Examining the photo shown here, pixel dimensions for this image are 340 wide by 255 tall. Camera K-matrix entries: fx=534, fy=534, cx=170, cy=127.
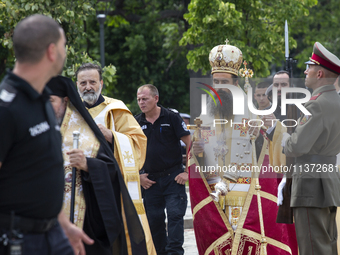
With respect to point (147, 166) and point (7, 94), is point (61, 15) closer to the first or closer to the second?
point (147, 166)

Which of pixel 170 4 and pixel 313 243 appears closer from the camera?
pixel 313 243

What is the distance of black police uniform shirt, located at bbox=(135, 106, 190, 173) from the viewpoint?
6.46 meters

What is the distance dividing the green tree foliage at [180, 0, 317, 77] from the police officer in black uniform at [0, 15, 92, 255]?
8532 mm

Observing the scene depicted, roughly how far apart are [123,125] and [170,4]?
49.7 ft

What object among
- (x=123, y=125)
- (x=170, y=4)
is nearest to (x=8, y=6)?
(x=123, y=125)

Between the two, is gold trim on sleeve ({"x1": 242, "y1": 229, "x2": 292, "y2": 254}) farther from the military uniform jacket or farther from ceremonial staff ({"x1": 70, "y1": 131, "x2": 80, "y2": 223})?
ceremonial staff ({"x1": 70, "y1": 131, "x2": 80, "y2": 223})

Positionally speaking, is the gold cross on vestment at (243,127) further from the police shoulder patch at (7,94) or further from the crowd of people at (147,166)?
the police shoulder patch at (7,94)

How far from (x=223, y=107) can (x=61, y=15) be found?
3.81m

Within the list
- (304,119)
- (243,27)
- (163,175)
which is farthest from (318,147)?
(243,27)

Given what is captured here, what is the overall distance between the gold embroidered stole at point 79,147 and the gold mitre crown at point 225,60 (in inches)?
63.8

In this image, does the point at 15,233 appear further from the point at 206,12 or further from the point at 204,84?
the point at 206,12

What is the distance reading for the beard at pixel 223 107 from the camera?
206 inches

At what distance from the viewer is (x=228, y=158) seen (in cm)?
522

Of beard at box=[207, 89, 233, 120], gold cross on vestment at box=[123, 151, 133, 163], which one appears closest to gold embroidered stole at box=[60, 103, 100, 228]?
gold cross on vestment at box=[123, 151, 133, 163]
